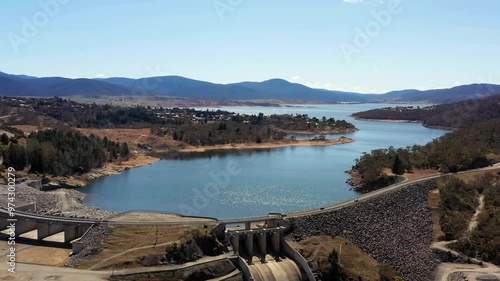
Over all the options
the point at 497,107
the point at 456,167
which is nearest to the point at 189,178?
the point at 456,167

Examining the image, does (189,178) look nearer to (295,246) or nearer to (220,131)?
(295,246)

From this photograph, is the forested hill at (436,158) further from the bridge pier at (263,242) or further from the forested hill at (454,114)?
the forested hill at (454,114)

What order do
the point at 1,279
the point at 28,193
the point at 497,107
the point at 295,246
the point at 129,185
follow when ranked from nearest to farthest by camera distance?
the point at 1,279, the point at 295,246, the point at 28,193, the point at 129,185, the point at 497,107

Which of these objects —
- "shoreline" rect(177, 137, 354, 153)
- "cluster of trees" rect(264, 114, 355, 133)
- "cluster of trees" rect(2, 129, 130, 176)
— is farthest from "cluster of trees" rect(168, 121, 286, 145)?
"cluster of trees" rect(2, 129, 130, 176)

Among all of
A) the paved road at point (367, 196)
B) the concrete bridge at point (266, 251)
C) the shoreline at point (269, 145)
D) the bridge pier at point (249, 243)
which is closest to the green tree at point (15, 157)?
the concrete bridge at point (266, 251)

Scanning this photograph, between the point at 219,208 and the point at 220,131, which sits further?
the point at 220,131
